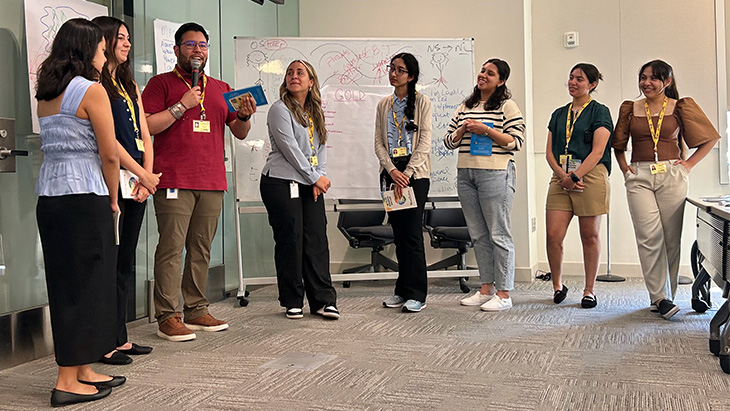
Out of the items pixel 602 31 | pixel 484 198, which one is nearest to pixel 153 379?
pixel 484 198

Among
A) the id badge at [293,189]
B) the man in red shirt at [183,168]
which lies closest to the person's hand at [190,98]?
the man in red shirt at [183,168]

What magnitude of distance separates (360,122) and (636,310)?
7.42 ft

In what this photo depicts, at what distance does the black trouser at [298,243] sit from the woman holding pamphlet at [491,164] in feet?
3.08

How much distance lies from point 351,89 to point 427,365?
8.46ft

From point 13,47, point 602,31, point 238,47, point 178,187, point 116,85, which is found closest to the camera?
point 116,85

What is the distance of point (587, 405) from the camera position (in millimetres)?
2244

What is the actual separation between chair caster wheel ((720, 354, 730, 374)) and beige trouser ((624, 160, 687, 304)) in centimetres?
118

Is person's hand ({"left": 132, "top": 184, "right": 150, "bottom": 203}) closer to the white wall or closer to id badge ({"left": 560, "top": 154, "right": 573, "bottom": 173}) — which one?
id badge ({"left": 560, "top": 154, "right": 573, "bottom": 173})

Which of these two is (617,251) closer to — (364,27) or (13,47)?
(364,27)

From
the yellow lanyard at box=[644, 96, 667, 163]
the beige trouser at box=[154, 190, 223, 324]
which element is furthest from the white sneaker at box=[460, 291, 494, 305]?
the beige trouser at box=[154, 190, 223, 324]

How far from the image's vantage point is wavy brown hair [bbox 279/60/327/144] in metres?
3.75

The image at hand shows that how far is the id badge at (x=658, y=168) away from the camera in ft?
12.2

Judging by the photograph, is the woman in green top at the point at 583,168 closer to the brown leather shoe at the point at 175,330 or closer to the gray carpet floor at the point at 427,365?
the gray carpet floor at the point at 427,365

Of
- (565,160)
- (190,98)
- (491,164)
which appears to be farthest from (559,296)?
(190,98)
